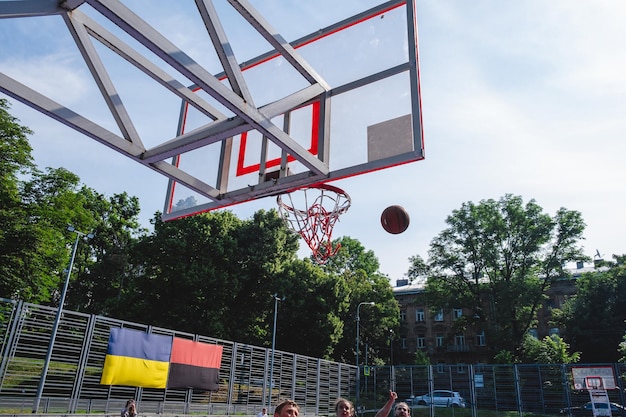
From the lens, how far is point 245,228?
33.5 metres

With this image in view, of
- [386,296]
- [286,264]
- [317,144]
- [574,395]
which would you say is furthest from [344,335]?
[317,144]

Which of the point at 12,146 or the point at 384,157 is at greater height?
the point at 12,146

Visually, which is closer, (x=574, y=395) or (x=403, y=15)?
(x=403, y=15)

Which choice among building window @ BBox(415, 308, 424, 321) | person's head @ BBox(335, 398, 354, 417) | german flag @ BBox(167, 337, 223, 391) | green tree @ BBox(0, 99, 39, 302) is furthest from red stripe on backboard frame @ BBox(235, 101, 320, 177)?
building window @ BBox(415, 308, 424, 321)

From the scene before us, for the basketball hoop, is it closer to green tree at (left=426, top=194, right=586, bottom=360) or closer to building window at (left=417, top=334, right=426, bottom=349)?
green tree at (left=426, top=194, right=586, bottom=360)

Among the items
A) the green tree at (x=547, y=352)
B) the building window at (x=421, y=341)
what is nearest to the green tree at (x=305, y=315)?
the green tree at (x=547, y=352)

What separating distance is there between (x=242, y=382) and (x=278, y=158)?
1991cm

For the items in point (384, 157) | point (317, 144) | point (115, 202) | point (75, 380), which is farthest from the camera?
point (115, 202)

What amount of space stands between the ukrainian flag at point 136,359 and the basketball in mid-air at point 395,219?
13.3 meters

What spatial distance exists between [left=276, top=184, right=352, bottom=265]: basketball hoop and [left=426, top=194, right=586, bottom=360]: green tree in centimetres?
3073

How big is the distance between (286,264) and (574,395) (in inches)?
784

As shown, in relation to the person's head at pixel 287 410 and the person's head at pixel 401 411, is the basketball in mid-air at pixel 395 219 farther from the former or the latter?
the person's head at pixel 287 410

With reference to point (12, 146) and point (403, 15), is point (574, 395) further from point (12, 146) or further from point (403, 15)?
point (12, 146)

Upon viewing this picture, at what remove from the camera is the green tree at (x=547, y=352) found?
31.2m
